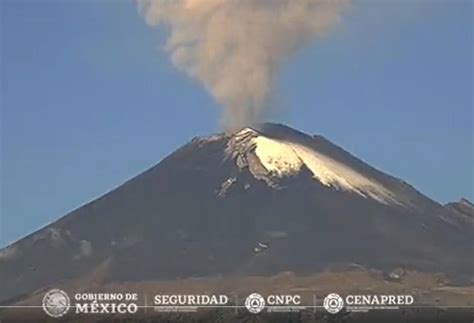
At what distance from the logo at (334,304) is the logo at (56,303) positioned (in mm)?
1843

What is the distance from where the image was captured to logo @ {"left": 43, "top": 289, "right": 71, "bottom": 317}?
11.7 metres

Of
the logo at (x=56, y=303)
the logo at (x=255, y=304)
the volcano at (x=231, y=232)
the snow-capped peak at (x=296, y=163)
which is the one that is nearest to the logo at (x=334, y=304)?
the volcano at (x=231, y=232)

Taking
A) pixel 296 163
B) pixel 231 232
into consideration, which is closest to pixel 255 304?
pixel 231 232

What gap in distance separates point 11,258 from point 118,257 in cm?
76

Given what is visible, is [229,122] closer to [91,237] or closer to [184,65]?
Result: [184,65]

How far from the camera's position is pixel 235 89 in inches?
472

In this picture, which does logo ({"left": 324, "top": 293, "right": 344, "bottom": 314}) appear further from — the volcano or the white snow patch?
the white snow patch

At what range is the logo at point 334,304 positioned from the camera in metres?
11.6

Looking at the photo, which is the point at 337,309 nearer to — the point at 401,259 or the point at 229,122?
the point at 401,259

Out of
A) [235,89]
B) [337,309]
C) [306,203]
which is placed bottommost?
[337,309]

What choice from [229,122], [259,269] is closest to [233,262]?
[259,269]

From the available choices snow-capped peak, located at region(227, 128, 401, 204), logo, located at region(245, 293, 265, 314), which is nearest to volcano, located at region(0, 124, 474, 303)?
snow-capped peak, located at region(227, 128, 401, 204)

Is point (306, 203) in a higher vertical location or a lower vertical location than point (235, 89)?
lower

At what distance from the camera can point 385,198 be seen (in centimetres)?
1193
